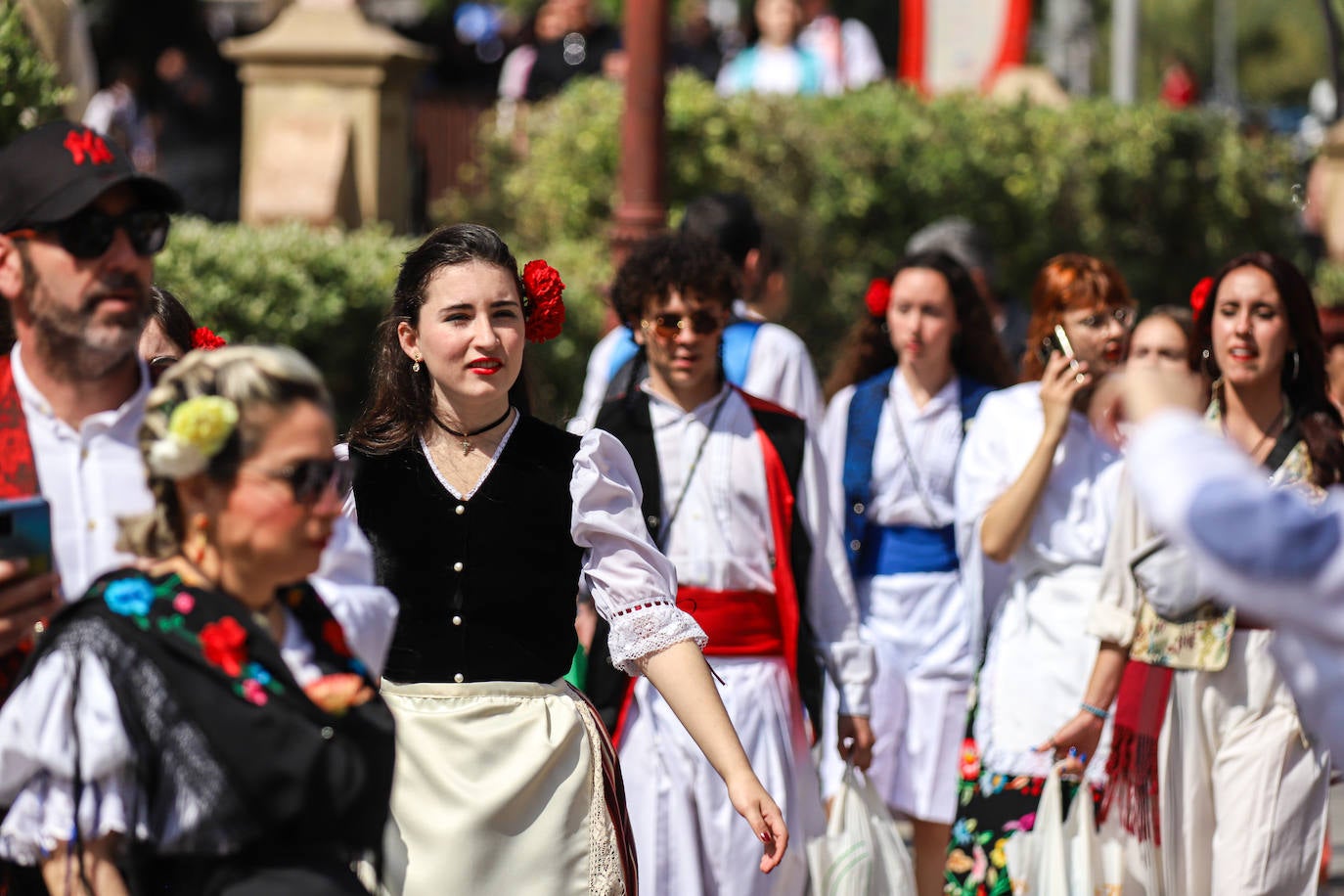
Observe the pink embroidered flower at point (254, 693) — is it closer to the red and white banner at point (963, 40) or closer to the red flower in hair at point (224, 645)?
the red flower in hair at point (224, 645)

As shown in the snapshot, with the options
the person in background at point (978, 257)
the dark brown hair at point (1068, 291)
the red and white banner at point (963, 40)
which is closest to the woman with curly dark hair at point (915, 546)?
the dark brown hair at point (1068, 291)

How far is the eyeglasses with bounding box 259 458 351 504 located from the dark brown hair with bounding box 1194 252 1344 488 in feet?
10.7

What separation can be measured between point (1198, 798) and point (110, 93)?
A: 37.7 feet

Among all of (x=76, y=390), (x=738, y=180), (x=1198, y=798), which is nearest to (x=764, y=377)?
(x=1198, y=798)

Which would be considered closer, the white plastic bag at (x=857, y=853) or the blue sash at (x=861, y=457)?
the white plastic bag at (x=857, y=853)

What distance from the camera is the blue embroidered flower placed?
111 inches

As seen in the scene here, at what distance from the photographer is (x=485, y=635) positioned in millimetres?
4086

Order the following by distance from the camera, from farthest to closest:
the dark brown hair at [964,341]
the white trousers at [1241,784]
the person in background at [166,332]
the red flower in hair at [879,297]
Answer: the red flower in hair at [879,297] < the dark brown hair at [964,341] < the white trousers at [1241,784] < the person in background at [166,332]

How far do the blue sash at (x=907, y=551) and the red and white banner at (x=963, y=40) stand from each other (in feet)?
32.9

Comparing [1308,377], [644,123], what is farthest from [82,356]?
[644,123]

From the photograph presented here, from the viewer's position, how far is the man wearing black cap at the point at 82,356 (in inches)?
121

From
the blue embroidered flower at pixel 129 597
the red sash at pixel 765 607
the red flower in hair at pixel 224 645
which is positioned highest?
the blue embroidered flower at pixel 129 597

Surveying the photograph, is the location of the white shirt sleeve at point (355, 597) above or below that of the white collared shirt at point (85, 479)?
below

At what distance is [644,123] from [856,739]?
15.1ft
